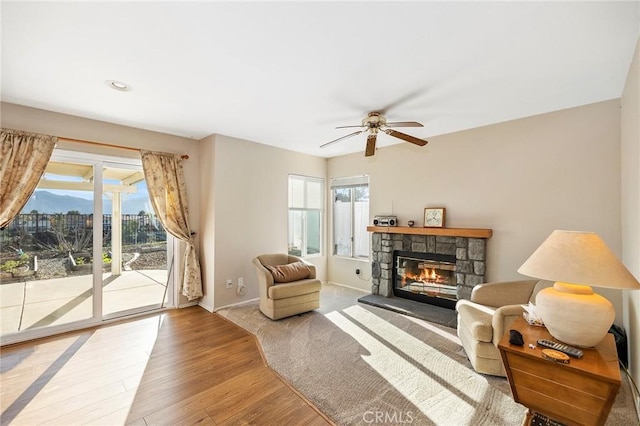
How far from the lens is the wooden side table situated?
1.38 meters

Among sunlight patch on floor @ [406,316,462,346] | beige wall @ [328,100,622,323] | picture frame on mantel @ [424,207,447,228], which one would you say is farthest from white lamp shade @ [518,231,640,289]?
picture frame on mantel @ [424,207,447,228]

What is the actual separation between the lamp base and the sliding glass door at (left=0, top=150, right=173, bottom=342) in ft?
14.9

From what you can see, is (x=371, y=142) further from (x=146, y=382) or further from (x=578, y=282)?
(x=146, y=382)

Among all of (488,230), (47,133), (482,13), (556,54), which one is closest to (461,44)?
(482,13)

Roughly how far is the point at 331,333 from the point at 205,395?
5.04 ft

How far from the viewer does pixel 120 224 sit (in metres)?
3.82

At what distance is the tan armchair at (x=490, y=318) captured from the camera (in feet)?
7.62

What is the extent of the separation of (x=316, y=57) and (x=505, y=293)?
2.97 metres

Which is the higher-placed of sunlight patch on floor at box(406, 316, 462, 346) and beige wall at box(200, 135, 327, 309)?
beige wall at box(200, 135, 327, 309)

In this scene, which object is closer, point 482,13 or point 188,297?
point 482,13

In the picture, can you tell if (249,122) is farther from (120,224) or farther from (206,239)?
(120,224)

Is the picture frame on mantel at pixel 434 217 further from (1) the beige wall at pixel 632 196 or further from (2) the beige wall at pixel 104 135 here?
(2) the beige wall at pixel 104 135

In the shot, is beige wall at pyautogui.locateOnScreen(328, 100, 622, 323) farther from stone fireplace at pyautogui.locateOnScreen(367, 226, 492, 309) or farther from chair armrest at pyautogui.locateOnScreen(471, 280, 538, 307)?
chair armrest at pyautogui.locateOnScreen(471, 280, 538, 307)

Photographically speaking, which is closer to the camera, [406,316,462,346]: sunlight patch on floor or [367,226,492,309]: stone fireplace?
[406,316,462,346]: sunlight patch on floor
